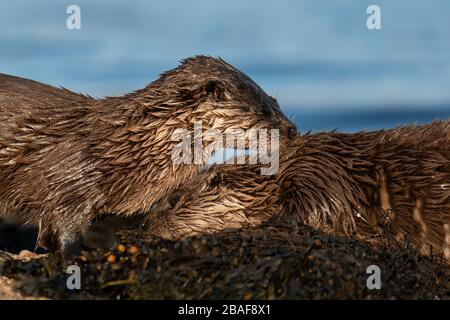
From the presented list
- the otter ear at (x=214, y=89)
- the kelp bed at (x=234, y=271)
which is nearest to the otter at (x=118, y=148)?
the otter ear at (x=214, y=89)

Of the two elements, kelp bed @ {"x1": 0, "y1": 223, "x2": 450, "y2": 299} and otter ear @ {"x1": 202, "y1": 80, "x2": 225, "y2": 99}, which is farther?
otter ear @ {"x1": 202, "y1": 80, "x2": 225, "y2": 99}

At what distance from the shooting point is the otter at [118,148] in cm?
547

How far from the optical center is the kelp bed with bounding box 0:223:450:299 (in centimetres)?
371

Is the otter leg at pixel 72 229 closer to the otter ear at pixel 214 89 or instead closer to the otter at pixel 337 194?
the otter at pixel 337 194

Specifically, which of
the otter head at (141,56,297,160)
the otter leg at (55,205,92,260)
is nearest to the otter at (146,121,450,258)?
the otter head at (141,56,297,160)

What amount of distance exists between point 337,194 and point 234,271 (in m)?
1.54

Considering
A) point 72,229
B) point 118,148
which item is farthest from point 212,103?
point 72,229

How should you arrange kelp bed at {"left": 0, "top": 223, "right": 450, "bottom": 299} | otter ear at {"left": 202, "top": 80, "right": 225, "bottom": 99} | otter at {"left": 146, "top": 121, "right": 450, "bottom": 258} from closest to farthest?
kelp bed at {"left": 0, "top": 223, "right": 450, "bottom": 299} < otter at {"left": 146, "top": 121, "right": 450, "bottom": 258} < otter ear at {"left": 202, "top": 80, "right": 225, "bottom": 99}

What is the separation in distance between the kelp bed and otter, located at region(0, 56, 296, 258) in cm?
117

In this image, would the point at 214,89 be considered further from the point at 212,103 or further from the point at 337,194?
the point at 337,194

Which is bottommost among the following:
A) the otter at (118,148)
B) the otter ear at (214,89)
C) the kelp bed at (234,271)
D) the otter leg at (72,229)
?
the kelp bed at (234,271)

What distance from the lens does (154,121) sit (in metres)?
5.54

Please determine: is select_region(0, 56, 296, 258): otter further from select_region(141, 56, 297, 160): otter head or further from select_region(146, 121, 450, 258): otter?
select_region(146, 121, 450, 258): otter
